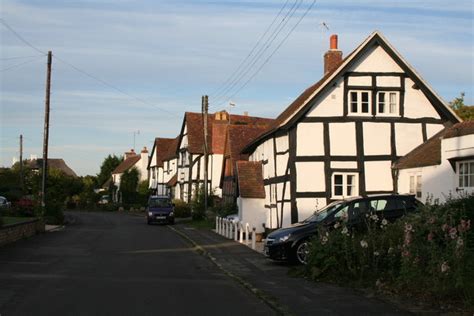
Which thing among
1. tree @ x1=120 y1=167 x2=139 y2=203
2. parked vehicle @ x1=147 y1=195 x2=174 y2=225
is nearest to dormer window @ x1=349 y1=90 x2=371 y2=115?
parked vehicle @ x1=147 y1=195 x2=174 y2=225

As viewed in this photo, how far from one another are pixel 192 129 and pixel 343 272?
149 ft

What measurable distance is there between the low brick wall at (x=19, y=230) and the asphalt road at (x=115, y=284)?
1401 millimetres

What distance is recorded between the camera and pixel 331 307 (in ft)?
32.0

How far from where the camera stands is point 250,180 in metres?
31.1

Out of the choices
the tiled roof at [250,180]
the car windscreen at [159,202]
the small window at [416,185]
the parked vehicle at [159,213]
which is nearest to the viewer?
the small window at [416,185]

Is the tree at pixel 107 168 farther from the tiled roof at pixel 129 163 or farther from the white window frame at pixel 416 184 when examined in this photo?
the white window frame at pixel 416 184

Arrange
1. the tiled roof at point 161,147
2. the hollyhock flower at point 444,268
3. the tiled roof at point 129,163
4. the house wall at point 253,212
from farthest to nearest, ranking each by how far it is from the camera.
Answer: the tiled roof at point 129,163
the tiled roof at point 161,147
the house wall at point 253,212
the hollyhock flower at point 444,268

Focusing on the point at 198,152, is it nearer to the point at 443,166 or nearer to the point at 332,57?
the point at 332,57

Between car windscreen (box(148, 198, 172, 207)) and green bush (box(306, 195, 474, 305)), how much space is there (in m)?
29.9

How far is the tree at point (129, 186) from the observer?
258 feet

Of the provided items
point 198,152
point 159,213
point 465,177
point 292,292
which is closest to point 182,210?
point 198,152

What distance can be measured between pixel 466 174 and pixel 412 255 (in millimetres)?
10453

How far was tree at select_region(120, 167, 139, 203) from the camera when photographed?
78.8 m

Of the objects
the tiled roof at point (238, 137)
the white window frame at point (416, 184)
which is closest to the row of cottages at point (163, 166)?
the tiled roof at point (238, 137)
